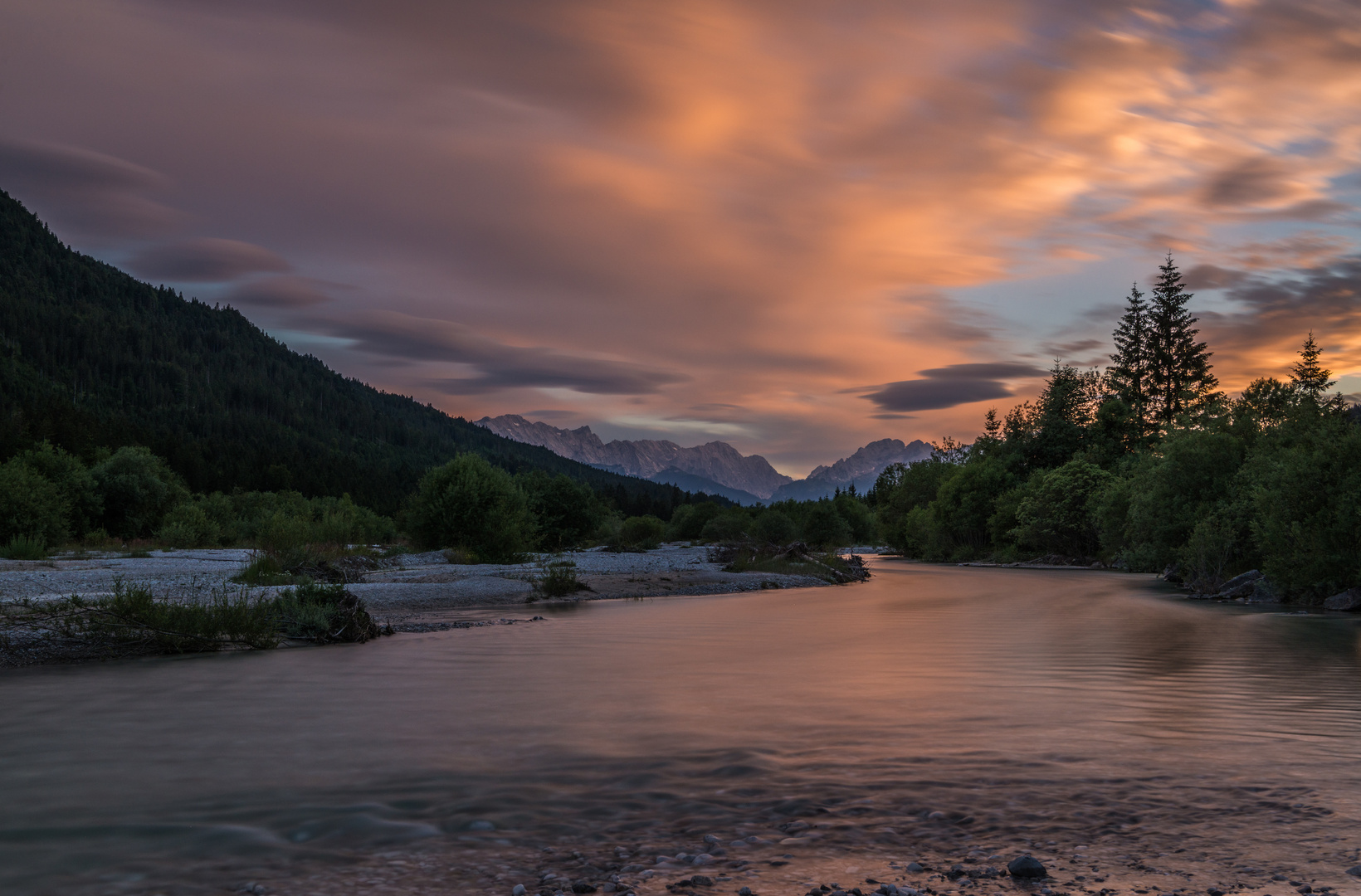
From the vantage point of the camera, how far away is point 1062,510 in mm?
78438

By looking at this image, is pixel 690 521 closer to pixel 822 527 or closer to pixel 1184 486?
pixel 822 527

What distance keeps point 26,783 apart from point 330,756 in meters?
2.79

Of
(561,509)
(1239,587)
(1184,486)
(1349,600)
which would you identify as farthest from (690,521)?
(1349,600)

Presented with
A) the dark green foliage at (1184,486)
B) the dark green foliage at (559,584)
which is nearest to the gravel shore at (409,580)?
the dark green foliage at (559,584)

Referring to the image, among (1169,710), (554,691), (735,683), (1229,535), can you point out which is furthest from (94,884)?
(1229,535)

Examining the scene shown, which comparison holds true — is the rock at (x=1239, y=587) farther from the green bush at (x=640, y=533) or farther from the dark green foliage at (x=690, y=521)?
the dark green foliage at (x=690, y=521)

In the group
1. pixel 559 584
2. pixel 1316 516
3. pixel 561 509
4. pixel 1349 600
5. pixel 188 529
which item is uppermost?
pixel 561 509

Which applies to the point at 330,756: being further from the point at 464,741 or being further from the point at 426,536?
the point at 426,536

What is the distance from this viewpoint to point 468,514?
48250 millimetres

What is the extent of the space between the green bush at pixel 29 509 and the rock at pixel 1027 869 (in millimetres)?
49327

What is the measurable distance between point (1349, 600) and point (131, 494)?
6944 cm

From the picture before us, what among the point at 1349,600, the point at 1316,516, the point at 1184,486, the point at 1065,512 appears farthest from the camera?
the point at 1065,512

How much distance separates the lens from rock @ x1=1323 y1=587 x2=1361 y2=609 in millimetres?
29102

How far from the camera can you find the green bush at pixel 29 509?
44.2m
